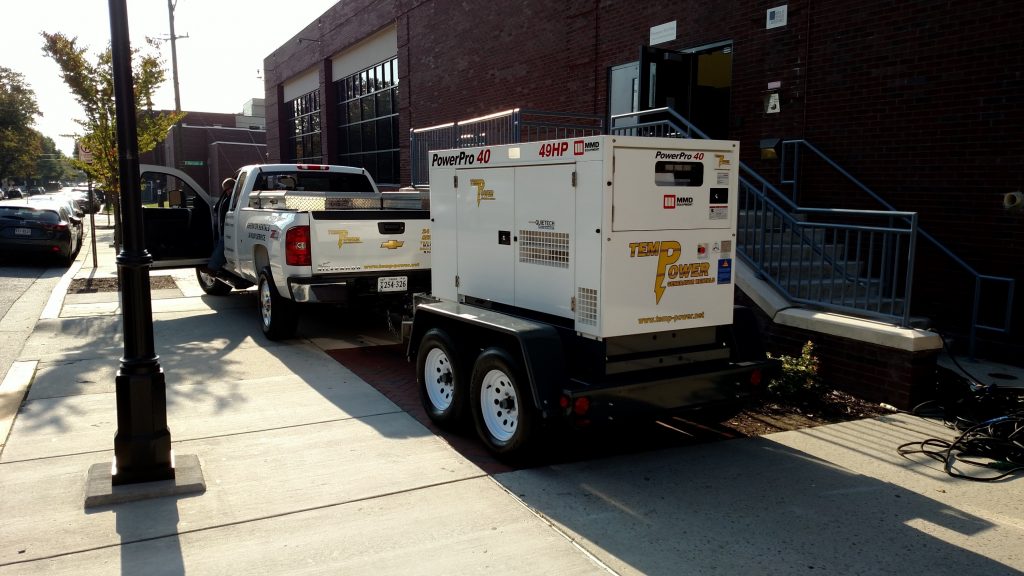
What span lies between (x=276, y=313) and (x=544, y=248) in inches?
190

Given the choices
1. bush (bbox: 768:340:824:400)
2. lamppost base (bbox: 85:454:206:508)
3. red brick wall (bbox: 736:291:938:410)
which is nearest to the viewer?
lamppost base (bbox: 85:454:206:508)

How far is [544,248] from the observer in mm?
5539

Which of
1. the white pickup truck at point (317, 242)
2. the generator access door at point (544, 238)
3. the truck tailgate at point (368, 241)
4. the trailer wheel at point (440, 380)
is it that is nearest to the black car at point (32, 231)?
the white pickup truck at point (317, 242)

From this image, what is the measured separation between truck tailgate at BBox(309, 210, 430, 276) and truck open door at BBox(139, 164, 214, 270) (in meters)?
4.12

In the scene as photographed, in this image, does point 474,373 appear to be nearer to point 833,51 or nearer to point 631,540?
point 631,540

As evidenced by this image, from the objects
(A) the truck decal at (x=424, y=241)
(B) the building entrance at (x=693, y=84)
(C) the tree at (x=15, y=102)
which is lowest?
(A) the truck decal at (x=424, y=241)

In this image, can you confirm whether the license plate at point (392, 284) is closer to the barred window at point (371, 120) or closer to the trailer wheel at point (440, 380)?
the trailer wheel at point (440, 380)

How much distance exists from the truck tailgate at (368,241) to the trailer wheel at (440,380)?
256 centimetres

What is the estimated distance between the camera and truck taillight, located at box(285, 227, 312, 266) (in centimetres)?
852

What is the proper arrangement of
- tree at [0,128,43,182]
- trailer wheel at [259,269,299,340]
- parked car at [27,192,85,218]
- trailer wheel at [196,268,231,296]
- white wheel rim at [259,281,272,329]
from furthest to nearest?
tree at [0,128,43,182] < parked car at [27,192,85,218] < trailer wheel at [196,268,231,296] < white wheel rim at [259,281,272,329] < trailer wheel at [259,269,299,340]

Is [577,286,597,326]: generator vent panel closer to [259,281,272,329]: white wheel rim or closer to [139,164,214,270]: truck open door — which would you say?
[259,281,272,329]: white wheel rim

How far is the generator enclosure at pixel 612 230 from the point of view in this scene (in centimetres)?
508

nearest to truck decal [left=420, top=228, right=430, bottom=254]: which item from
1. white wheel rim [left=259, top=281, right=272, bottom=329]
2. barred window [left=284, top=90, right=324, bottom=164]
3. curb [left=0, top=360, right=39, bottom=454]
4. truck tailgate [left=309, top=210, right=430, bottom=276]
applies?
truck tailgate [left=309, top=210, right=430, bottom=276]

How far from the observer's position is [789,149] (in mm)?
9859
